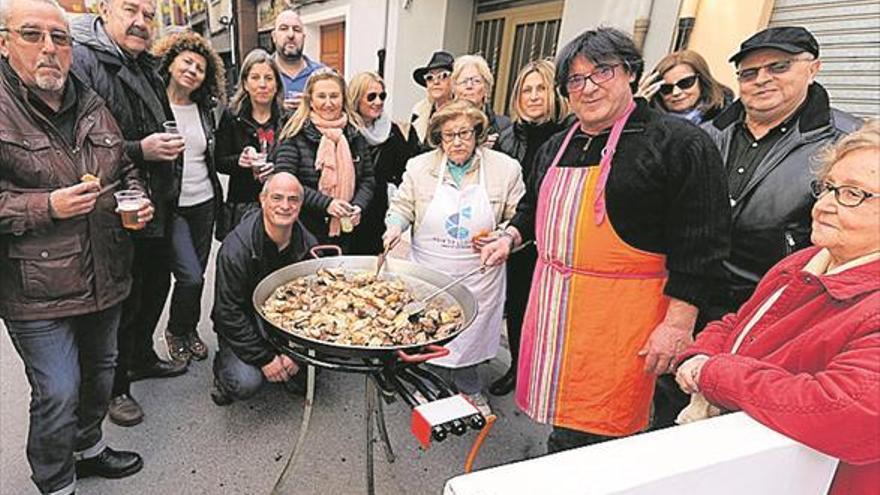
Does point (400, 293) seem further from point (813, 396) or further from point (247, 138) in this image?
point (247, 138)

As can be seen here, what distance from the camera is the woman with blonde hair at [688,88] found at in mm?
2510

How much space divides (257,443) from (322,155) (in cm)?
159

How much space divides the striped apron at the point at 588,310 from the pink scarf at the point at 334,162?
144 cm

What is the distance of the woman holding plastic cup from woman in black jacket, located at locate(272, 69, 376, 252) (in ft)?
1.53

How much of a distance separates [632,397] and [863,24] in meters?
3.04

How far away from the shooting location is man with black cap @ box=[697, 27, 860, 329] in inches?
64.9

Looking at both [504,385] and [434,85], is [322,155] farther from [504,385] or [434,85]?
[504,385]

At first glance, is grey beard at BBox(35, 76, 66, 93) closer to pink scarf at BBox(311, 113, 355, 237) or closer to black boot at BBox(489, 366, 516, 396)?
pink scarf at BBox(311, 113, 355, 237)

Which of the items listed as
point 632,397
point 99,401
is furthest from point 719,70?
point 99,401

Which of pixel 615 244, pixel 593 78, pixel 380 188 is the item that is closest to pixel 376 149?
pixel 380 188

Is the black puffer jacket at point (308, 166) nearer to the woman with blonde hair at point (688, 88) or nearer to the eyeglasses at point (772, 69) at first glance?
the woman with blonde hair at point (688, 88)

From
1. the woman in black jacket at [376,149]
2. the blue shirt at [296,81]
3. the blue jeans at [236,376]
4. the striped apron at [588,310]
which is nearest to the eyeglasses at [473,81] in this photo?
the woman in black jacket at [376,149]

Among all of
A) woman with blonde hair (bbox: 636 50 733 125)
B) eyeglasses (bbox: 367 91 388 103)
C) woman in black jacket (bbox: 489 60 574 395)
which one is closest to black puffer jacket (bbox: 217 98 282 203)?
eyeglasses (bbox: 367 91 388 103)

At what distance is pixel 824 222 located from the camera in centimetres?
96
